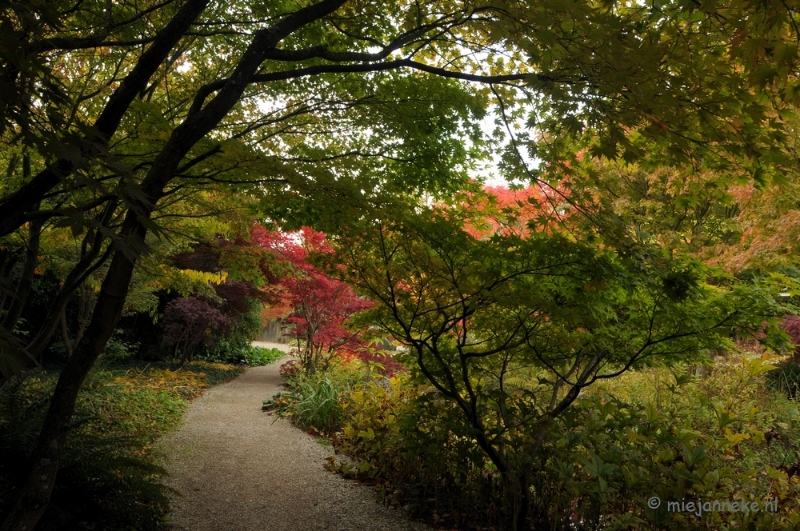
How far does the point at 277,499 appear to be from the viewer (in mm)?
4445

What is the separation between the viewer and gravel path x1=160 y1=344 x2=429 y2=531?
155 inches

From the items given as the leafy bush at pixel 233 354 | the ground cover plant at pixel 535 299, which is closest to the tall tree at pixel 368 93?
the ground cover plant at pixel 535 299

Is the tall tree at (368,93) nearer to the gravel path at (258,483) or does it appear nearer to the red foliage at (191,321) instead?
the gravel path at (258,483)

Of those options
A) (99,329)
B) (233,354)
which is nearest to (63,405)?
(99,329)

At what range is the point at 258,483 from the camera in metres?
4.82

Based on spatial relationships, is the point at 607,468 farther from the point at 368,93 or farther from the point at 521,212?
the point at 368,93

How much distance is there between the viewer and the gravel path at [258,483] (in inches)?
155

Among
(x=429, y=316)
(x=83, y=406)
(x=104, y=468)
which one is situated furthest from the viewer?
(x=83, y=406)

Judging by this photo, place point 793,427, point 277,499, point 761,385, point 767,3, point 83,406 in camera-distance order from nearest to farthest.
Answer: point 767,3 < point 277,499 < point 793,427 < point 83,406 < point 761,385

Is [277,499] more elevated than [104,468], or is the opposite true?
[104,468]

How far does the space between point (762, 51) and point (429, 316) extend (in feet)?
8.38

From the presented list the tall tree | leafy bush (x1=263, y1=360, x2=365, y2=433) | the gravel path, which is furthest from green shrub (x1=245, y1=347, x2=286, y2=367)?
the tall tree

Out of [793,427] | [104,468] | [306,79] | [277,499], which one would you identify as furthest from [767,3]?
[793,427]

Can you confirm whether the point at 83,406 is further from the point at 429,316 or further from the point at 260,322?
the point at 260,322
